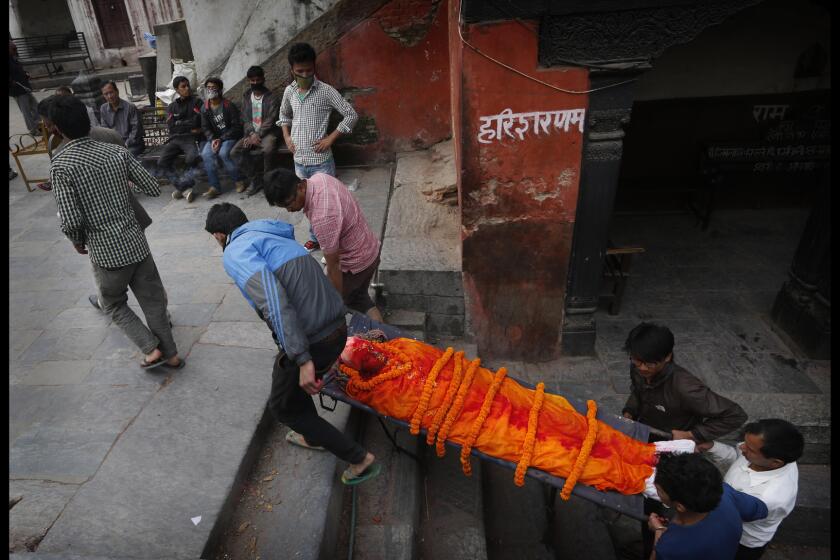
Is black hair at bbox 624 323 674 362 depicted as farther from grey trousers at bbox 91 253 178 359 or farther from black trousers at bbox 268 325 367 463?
grey trousers at bbox 91 253 178 359

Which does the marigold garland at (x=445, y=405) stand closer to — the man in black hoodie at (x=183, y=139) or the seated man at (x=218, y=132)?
the seated man at (x=218, y=132)

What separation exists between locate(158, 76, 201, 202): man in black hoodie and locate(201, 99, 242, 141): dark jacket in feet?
0.41

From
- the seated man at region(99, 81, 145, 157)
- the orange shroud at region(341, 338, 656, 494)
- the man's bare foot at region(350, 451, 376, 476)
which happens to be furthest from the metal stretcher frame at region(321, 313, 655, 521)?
the seated man at region(99, 81, 145, 157)

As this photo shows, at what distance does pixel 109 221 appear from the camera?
3.37 metres

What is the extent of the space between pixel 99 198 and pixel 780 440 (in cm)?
419

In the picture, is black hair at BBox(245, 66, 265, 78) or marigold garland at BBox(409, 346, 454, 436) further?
black hair at BBox(245, 66, 265, 78)

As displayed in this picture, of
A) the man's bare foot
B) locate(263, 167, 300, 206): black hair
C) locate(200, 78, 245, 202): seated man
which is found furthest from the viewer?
locate(200, 78, 245, 202): seated man

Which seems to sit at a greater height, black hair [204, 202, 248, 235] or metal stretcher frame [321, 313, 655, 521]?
black hair [204, 202, 248, 235]

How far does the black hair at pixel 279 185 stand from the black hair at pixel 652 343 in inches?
90.0

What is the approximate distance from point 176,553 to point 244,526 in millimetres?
387

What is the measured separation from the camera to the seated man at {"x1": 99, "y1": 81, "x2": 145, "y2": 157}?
7.19 m

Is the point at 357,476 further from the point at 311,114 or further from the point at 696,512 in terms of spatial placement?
the point at 311,114

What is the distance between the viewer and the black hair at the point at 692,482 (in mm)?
2238

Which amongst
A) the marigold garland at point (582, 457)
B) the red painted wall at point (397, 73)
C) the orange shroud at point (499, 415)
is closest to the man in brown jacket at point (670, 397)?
the orange shroud at point (499, 415)
